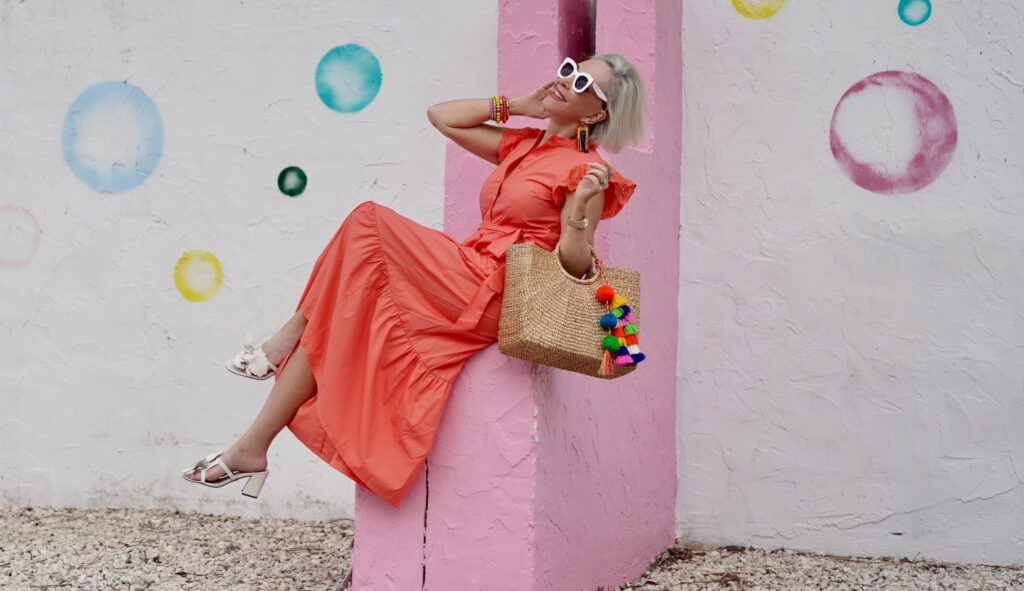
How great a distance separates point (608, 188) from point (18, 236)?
2.78 metres

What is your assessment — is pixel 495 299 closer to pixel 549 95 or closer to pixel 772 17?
pixel 549 95

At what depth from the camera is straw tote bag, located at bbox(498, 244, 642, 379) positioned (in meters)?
2.59

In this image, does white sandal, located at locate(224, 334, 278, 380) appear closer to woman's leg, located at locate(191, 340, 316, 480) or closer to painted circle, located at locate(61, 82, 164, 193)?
woman's leg, located at locate(191, 340, 316, 480)

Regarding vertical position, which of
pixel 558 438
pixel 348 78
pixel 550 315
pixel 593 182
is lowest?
pixel 558 438

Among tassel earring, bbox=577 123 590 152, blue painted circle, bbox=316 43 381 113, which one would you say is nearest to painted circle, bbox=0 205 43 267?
blue painted circle, bbox=316 43 381 113

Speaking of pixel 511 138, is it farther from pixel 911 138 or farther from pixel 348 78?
pixel 911 138

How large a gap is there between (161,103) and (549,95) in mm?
2070

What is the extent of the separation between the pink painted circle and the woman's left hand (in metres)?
1.42

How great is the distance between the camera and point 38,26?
4.48m

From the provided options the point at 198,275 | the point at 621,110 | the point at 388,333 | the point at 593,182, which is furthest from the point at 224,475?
the point at 198,275

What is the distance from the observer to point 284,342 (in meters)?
2.79

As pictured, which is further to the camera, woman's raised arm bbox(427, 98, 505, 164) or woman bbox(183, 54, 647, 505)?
woman's raised arm bbox(427, 98, 505, 164)

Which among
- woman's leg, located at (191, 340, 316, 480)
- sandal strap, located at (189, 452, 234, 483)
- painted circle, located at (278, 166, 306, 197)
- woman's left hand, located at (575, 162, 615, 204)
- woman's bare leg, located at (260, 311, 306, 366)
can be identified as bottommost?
sandal strap, located at (189, 452, 234, 483)

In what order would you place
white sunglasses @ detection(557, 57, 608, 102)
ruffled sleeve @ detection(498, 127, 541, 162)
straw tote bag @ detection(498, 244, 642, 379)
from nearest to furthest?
straw tote bag @ detection(498, 244, 642, 379)
white sunglasses @ detection(557, 57, 608, 102)
ruffled sleeve @ detection(498, 127, 541, 162)
